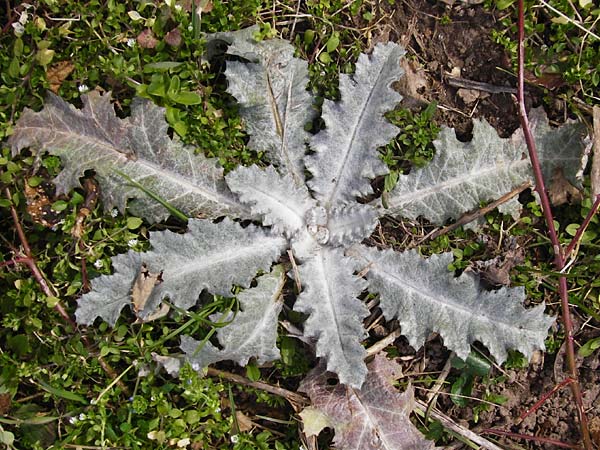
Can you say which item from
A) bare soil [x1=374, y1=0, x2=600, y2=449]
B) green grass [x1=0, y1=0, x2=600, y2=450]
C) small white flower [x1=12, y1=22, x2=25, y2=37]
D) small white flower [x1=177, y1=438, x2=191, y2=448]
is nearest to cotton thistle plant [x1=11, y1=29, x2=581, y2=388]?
green grass [x1=0, y1=0, x2=600, y2=450]

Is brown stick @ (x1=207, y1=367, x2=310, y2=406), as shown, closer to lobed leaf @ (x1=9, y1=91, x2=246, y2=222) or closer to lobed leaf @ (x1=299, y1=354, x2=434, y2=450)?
lobed leaf @ (x1=299, y1=354, x2=434, y2=450)

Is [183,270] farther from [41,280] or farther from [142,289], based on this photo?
[41,280]

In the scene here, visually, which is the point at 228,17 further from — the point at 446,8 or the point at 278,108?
the point at 446,8

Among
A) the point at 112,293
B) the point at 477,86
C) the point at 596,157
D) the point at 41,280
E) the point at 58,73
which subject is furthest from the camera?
the point at 477,86

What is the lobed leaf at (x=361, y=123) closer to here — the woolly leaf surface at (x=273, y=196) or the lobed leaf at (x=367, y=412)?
the woolly leaf surface at (x=273, y=196)

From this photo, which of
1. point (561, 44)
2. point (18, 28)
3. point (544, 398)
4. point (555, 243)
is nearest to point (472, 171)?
point (555, 243)

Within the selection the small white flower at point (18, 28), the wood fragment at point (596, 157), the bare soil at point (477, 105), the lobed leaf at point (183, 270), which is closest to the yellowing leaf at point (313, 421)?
→ the bare soil at point (477, 105)

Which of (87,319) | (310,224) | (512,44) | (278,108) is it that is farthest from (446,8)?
(87,319)
